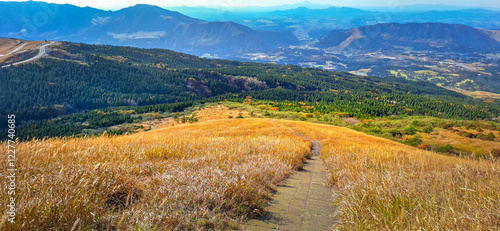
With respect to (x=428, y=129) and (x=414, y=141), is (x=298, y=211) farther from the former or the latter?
(x=428, y=129)

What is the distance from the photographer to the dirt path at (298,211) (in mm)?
4273

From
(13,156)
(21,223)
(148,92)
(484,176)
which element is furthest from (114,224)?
(148,92)

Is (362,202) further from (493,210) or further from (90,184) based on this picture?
(90,184)

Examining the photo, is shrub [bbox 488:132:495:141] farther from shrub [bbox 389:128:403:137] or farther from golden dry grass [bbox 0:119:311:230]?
golden dry grass [bbox 0:119:311:230]

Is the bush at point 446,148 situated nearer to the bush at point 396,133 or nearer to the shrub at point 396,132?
the bush at point 396,133

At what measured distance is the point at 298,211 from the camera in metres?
4.96

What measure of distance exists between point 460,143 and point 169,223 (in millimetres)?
48516

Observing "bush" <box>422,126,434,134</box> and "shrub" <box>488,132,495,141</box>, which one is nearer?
"shrub" <box>488,132,495,141</box>

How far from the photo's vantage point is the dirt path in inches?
168

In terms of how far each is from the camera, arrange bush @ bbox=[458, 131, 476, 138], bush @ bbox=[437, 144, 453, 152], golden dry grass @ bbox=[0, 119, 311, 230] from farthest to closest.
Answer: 1. bush @ bbox=[458, 131, 476, 138]
2. bush @ bbox=[437, 144, 453, 152]
3. golden dry grass @ bbox=[0, 119, 311, 230]

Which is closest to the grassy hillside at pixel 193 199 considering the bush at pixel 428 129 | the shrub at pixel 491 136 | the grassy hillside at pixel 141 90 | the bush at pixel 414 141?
the bush at pixel 414 141

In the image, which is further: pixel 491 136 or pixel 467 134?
pixel 467 134

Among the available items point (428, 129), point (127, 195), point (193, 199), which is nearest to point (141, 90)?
point (428, 129)

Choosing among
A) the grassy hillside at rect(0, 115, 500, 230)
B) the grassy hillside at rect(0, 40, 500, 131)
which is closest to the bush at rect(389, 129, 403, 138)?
the grassy hillside at rect(0, 40, 500, 131)
